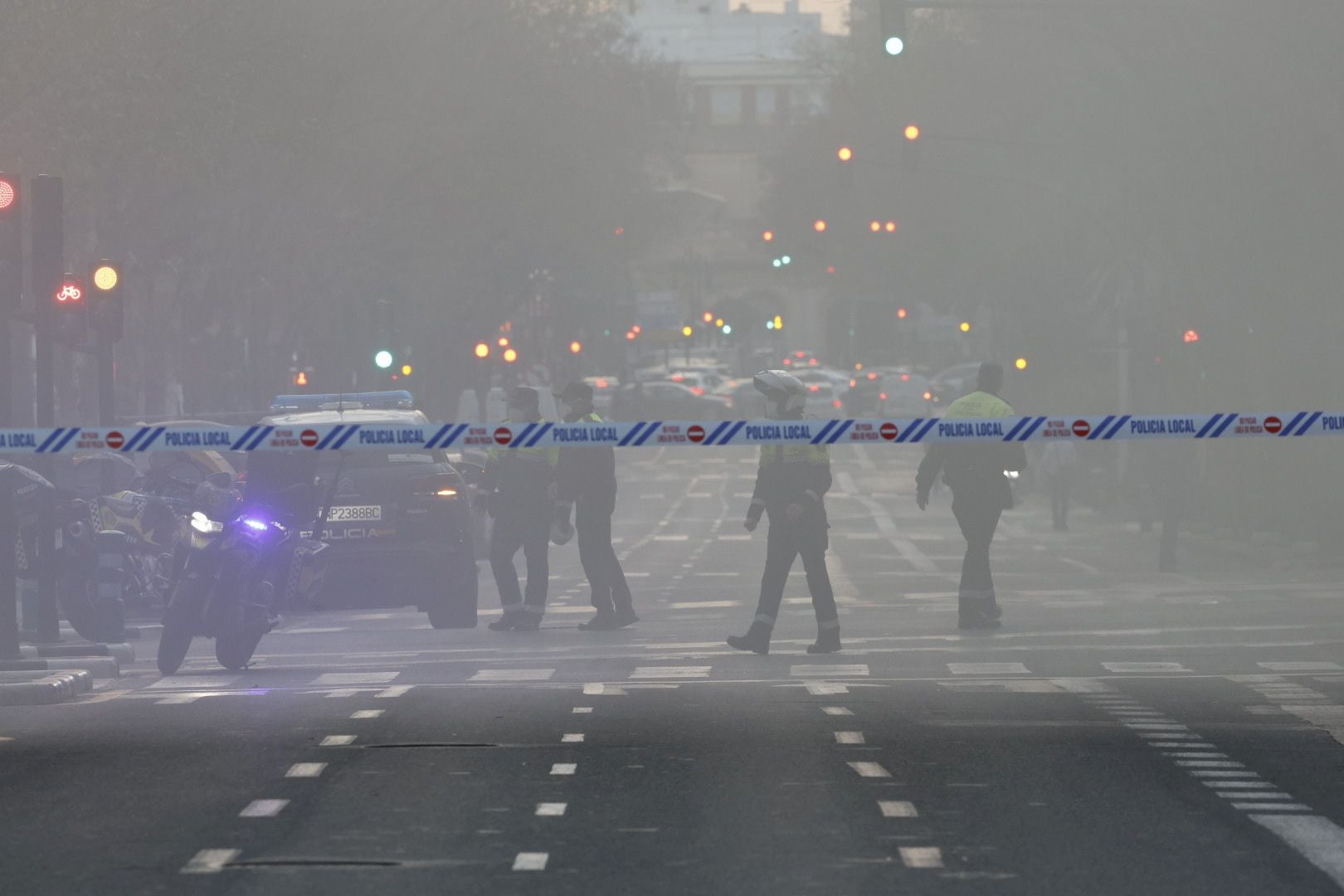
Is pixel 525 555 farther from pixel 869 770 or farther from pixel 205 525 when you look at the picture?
pixel 869 770

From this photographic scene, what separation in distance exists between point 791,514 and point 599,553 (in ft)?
10.6

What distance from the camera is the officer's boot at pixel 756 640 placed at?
52.3 feet

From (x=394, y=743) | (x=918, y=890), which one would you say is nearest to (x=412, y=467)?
(x=394, y=743)

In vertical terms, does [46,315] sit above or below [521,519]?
above

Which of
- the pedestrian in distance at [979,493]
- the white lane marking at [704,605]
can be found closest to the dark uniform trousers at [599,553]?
the white lane marking at [704,605]

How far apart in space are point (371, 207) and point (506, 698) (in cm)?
3480

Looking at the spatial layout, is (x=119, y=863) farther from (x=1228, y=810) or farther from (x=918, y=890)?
(x=1228, y=810)

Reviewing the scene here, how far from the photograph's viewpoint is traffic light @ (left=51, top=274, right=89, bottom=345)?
672 inches

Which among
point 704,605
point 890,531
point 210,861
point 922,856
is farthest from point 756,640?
point 890,531

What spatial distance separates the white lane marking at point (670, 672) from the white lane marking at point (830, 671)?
51 cm

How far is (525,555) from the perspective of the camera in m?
19.2

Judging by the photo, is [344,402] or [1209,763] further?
[344,402]

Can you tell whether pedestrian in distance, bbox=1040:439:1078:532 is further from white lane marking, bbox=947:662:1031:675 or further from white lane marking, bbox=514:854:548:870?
white lane marking, bbox=514:854:548:870

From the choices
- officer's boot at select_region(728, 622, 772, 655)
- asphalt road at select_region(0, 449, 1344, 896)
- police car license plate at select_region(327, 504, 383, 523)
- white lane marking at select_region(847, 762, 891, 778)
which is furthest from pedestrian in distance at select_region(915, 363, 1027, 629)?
white lane marking at select_region(847, 762, 891, 778)
